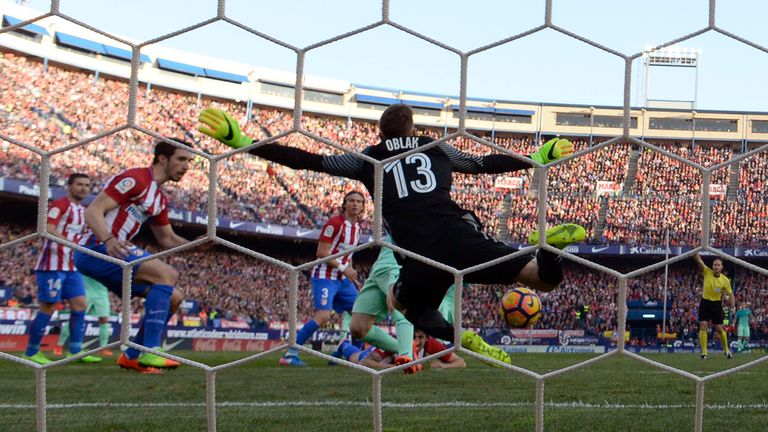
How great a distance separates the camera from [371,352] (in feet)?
12.8

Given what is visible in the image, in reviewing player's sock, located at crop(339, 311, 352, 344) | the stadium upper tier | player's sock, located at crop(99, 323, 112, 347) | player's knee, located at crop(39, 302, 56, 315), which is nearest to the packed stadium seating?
the stadium upper tier

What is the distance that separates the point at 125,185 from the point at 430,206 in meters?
1.67

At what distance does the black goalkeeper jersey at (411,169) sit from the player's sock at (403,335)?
1204 millimetres

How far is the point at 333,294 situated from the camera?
16.9 ft

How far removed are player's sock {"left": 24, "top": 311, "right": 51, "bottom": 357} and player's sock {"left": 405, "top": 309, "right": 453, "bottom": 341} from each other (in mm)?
3217

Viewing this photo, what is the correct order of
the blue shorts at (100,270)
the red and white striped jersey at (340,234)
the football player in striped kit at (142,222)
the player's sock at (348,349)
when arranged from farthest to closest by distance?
the player's sock at (348,349)
the blue shorts at (100,270)
the football player in striped kit at (142,222)
the red and white striped jersey at (340,234)

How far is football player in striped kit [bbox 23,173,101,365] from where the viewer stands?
4266 mm

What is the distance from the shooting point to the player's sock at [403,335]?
3375 mm

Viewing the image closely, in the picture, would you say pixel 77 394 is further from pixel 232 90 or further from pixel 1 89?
pixel 1 89

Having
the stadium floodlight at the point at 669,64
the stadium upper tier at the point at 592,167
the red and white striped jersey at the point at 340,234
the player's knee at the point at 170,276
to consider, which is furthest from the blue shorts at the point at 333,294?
the stadium floodlight at the point at 669,64

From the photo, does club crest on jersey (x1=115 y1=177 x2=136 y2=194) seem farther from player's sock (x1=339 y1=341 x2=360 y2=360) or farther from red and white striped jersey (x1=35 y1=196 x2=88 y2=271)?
player's sock (x1=339 y1=341 x2=360 y2=360)

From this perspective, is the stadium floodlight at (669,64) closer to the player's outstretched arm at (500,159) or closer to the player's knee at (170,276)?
the player's outstretched arm at (500,159)

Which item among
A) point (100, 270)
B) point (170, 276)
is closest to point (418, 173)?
point (170, 276)

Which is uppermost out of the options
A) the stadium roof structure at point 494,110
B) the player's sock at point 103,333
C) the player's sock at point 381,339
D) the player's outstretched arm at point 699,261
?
the stadium roof structure at point 494,110
